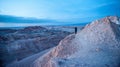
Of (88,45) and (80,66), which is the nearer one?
(80,66)

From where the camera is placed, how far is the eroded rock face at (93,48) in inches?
92.0

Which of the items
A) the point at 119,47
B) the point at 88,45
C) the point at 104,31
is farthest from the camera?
the point at 104,31

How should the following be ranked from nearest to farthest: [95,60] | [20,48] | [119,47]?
1. [95,60]
2. [119,47]
3. [20,48]

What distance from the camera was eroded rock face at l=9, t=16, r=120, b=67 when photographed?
7.67ft

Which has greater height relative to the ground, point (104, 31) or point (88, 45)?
point (104, 31)

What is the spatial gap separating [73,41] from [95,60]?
3.31ft

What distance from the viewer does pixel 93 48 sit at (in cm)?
276

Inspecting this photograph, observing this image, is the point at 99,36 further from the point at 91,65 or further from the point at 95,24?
the point at 91,65

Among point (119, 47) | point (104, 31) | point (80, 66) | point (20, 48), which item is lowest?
point (20, 48)

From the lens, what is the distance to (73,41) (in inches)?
131

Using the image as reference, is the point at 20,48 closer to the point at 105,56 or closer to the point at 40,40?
the point at 40,40

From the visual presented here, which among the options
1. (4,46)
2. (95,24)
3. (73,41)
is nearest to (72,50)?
(73,41)

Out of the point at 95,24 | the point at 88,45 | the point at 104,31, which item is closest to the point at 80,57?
the point at 88,45

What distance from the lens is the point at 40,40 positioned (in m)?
7.84
